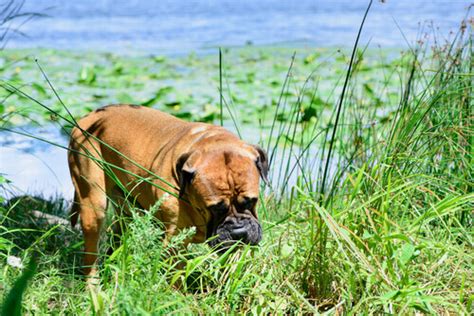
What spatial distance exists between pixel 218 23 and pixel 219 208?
14087 millimetres

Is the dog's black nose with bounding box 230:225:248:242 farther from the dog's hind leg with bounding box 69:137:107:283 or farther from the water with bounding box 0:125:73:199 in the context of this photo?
the water with bounding box 0:125:73:199

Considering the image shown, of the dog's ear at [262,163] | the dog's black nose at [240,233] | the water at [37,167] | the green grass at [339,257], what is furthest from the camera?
the water at [37,167]

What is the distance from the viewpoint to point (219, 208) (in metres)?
4.38

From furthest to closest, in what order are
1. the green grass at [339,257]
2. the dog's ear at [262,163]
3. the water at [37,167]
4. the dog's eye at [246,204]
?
the water at [37,167] → the dog's ear at [262,163] → the dog's eye at [246,204] → the green grass at [339,257]

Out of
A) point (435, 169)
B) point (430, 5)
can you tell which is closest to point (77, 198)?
point (435, 169)

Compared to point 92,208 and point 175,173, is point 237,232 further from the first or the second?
point 92,208

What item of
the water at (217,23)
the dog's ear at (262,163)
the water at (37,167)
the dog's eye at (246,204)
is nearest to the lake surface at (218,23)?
the water at (217,23)

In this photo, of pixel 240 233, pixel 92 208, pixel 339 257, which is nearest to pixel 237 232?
pixel 240 233

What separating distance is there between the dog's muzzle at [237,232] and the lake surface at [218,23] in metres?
8.89

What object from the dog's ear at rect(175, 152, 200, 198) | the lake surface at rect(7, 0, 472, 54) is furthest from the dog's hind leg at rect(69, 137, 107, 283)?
the lake surface at rect(7, 0, 472, 54)

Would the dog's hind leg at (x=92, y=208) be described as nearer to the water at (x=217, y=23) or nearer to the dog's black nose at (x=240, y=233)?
the dog's black nose at (x=240, y=233)

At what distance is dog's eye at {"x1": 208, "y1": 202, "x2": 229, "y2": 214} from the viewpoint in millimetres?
4355

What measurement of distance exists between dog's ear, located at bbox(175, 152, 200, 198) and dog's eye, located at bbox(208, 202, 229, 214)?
0.18 m

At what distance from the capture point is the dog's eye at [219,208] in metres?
4.36
